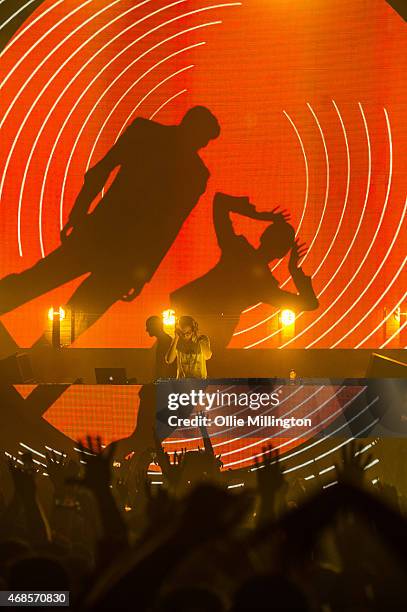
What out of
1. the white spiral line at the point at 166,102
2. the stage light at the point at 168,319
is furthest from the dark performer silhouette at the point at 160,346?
the white spiral line at the point at 166,102

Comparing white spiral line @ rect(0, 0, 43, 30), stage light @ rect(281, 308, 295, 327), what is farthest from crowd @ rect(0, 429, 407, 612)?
white spiral line @ rect(0, 0, 43, 30)

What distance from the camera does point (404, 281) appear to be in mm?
8258

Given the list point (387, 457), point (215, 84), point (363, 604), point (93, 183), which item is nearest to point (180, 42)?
point (215, 84)

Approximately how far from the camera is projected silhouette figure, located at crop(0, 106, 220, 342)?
28.3 ft

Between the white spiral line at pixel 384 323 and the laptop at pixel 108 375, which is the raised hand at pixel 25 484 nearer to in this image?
the laptop at pixel 108 375

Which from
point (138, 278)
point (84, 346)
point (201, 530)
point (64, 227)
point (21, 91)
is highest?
point (21, 91)

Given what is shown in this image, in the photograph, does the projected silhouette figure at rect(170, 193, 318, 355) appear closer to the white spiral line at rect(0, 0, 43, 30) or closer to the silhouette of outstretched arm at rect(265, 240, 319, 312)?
the silhouette of outstretched arm at rect(265, 240, 319, 312)

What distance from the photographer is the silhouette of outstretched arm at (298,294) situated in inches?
331

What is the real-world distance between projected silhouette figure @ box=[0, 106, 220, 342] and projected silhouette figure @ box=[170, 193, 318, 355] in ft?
1.47

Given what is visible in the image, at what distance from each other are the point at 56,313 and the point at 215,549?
24.3 feet

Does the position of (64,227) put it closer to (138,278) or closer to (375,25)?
(138,278)

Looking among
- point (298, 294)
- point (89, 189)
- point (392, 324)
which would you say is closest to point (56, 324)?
point (89, 189)

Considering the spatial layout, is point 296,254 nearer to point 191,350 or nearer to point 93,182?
point 93,182

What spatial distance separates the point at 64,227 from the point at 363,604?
25.6ft
